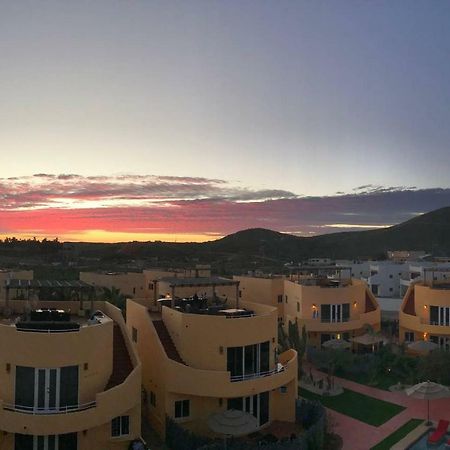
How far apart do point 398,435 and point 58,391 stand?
14765mm

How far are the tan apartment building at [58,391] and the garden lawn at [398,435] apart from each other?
10.6 m

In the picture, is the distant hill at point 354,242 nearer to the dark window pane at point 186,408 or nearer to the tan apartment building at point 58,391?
the dark window pane at point 186,408

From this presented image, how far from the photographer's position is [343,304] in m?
39.4

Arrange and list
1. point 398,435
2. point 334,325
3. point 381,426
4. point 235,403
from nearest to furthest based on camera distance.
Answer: point 235,403 < point 398,435 < point 381,426 < point 334,325

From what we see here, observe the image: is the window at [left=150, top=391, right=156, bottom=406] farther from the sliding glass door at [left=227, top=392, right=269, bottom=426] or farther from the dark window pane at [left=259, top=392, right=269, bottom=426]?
the dark window pane at [left=259, top=392, right=269, bottom=426]

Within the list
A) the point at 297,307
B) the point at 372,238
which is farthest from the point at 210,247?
the point at 297,307

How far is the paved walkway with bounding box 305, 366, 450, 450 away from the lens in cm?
Answer: 2316

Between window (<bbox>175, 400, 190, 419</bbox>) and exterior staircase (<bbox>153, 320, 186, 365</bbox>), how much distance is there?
163cm

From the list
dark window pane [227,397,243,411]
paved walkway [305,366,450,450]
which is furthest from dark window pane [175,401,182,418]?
paved walkway [305,366,450,450]

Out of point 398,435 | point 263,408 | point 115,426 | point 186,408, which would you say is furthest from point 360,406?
point 115,426

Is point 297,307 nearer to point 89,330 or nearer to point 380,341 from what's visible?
point 380,341

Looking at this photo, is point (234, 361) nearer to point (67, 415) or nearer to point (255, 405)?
point (255, 405)

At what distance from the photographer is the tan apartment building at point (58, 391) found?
18.2 metres

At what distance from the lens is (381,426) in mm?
24781
